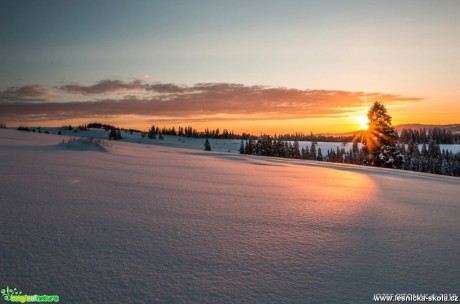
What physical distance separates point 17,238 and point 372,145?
30.0 meters

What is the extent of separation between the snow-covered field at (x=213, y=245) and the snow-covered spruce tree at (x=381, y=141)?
2497 cm

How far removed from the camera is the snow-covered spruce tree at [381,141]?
85.8 ft

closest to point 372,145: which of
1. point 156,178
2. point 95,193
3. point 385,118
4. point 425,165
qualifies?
point 385,118

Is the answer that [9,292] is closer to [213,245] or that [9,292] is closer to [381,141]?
[213,245]

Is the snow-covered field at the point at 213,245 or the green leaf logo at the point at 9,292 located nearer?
the green leaf logo at the point at 9,292

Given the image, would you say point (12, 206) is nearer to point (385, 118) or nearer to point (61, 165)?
point (61, 165)

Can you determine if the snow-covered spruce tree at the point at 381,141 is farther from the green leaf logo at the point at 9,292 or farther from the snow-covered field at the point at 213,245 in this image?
the green leaf logo at the point at 9,292

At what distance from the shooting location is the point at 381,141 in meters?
26.8

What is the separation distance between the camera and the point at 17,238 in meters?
2.36

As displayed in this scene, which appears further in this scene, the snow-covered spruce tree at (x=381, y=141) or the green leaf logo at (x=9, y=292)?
the snow-covered spruce tree at (x=381, y=141)

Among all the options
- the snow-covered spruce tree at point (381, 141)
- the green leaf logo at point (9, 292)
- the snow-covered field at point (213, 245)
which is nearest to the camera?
the green leaf logo at point (9, 292)

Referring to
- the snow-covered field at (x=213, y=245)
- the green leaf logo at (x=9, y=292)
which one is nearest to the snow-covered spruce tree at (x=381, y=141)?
the snow-covered field at (x=213, y=245)

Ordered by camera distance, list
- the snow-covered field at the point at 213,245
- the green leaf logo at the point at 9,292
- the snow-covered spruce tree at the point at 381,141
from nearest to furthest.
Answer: the green leaf logo at the point at 9,292, the snow-covered field at the point at 213,245, the snow-covered spruce tree at the point at 381,141

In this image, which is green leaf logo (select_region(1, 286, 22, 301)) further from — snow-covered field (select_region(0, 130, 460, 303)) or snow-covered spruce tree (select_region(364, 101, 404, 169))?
snow-covered spruce tree (select_region(364, 101, 404, 169))
